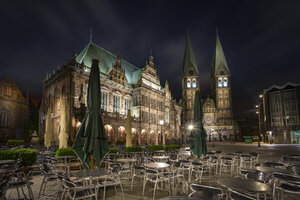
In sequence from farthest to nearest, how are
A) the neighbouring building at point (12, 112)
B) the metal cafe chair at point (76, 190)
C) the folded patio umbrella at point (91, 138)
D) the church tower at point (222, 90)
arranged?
the church tower at point (222, 90) < the neighbouring building at point (12, 112) < the folded patio umbrella at point (91, 138) < the metal cafe chair at point (76, 190)

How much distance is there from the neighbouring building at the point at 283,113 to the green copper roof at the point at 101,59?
3143cm

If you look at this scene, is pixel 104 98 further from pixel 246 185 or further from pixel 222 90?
pixel 222 90

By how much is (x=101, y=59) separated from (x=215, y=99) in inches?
1959

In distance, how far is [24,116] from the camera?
37062 millimetres

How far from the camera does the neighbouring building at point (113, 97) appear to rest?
999 inches

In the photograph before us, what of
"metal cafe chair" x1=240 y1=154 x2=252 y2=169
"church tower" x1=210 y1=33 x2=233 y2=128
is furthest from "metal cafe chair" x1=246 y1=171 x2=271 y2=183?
"church tower" x1=210 y1=33 x2=233 y2=128

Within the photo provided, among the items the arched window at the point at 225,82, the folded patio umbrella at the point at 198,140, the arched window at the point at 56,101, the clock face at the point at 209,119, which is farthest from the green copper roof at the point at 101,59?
the arched window at the point at 225,82

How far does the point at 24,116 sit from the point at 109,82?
20834mm

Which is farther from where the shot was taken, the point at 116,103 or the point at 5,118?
the point at 5,118

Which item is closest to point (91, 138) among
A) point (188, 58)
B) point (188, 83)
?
point (188, 83)

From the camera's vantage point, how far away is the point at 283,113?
40.6 m

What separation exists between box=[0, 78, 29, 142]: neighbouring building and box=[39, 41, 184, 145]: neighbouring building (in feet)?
22.9

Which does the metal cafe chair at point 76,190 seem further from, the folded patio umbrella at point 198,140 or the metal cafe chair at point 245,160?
the metal cafe chair at point 245,160

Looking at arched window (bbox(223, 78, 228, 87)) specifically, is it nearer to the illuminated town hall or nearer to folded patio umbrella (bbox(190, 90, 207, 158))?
the illuminated town hall
